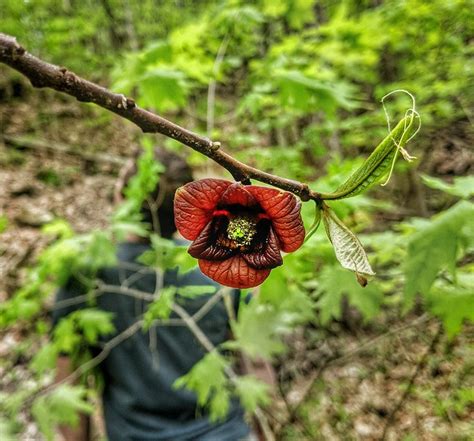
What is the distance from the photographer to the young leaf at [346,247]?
50cm

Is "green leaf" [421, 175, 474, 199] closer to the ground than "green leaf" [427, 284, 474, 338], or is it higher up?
higher up

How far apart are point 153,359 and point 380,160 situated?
2140 millimetres

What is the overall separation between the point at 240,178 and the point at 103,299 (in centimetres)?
213

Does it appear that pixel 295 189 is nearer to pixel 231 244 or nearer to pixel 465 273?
pixel 231 244

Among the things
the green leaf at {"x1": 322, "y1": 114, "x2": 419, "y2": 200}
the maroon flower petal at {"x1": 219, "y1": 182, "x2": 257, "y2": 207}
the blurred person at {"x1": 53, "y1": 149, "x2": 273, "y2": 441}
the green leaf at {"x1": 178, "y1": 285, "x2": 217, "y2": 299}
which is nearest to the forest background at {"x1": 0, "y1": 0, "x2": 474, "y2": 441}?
→ the blurred person at {"x1": 53, "y1": 149, "x2": 273, "y2": 441}

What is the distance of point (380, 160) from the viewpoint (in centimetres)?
48

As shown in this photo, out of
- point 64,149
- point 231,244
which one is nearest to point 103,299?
point 231,244

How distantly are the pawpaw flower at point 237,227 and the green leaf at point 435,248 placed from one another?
0.86 metres

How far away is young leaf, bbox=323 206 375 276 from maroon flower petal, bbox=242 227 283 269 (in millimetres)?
96

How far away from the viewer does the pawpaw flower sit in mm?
581

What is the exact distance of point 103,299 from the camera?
2.42 metres

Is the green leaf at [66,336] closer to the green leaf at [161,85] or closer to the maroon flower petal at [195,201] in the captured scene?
the green leaf at [161,85]

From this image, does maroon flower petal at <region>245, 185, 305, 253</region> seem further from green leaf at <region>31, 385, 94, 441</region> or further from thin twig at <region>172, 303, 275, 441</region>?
green leaf at <region>31, 385, 94, 441</region>

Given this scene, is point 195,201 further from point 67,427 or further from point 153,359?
point 67,427
